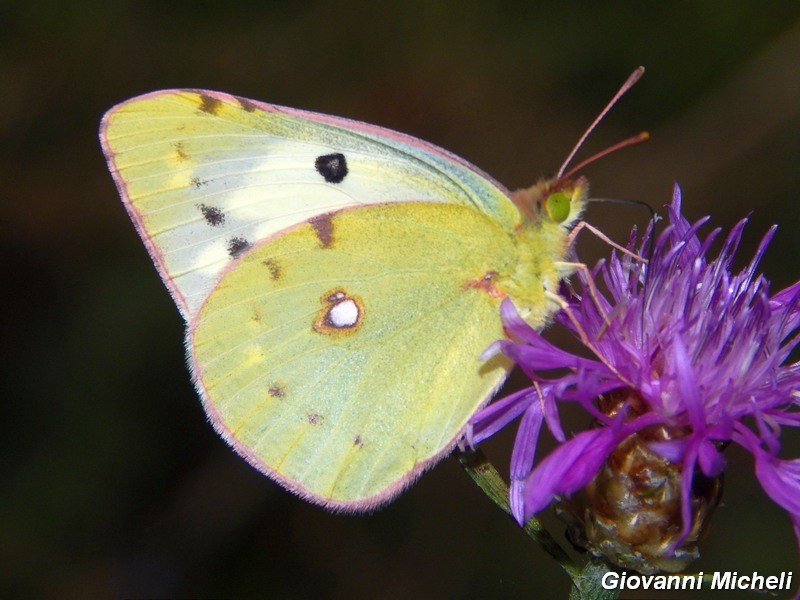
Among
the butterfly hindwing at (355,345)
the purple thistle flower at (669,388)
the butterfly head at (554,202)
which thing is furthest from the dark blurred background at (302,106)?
the butterfly head at (554,202)

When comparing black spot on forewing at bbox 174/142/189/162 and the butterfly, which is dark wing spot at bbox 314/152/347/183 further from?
black spot on forewing at bbox 174/142/189/162

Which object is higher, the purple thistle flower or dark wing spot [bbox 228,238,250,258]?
the purple thistle flower

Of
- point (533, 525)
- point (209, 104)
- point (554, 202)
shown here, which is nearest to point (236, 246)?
point (209, 104)

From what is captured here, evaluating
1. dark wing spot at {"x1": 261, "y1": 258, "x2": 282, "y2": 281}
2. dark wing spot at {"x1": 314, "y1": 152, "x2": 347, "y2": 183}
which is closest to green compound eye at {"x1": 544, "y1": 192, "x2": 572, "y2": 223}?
dark wing spot at {"x1": 314, "y1": 152, "x2": 347, "y2": 183}

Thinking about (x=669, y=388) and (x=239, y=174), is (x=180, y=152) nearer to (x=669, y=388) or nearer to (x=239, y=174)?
(x=239, y=174)

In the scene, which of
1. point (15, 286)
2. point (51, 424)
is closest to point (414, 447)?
point (51, 424)
